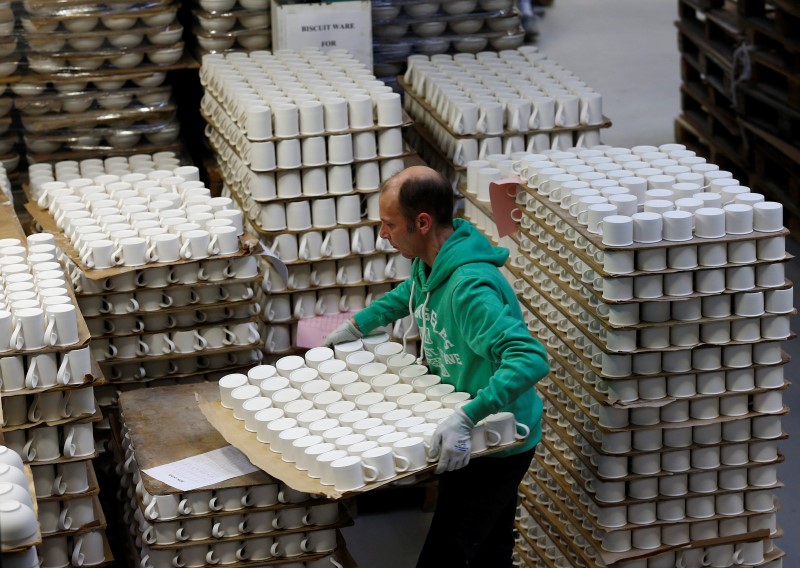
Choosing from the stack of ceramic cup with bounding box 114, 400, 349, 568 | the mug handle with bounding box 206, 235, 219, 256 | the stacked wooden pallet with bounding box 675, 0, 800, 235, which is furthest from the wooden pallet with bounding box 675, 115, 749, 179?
the stack of ceramic cup with bounding box 114, 400, 349, 568

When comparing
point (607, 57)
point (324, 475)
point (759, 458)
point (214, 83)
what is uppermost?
point (214, 83)

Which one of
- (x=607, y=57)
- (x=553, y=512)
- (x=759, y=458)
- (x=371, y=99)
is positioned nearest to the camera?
(x=759, y=458)

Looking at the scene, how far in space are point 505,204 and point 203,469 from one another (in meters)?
1.87

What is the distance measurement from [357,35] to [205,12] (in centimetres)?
92

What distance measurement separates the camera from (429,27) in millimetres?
7887

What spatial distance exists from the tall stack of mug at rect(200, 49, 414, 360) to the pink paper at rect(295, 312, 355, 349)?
2.3 inches

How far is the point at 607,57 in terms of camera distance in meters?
14.6

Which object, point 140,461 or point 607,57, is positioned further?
point 607,57

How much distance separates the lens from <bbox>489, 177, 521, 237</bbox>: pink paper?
5609 millimetres

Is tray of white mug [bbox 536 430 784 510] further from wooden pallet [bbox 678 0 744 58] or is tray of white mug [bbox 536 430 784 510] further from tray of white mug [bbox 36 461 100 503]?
wooden pallet [bbox 678 0 744 58]

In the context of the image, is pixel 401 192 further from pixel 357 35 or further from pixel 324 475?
pixel 357 35

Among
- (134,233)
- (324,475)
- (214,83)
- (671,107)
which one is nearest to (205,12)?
(214,83)

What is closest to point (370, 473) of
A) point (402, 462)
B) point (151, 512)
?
point (402, 462)

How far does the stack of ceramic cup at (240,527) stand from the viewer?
4.55 meters
